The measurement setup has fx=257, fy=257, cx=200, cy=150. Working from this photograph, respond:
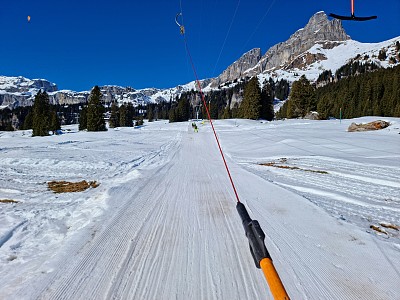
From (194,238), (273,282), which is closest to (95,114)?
(194,238)

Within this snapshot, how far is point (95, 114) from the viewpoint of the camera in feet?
148

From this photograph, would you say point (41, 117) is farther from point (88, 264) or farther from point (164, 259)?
point (164, 259)

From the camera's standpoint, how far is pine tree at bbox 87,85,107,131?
147 ft

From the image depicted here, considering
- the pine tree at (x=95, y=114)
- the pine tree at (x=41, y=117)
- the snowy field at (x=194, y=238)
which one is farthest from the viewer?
the pine tree at (x=95, y=114)

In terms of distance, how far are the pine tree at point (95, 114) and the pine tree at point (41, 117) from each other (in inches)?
291

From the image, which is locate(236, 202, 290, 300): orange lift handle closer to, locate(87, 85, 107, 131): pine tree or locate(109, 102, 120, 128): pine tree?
locate(87, 85, 107, 131): pine tree

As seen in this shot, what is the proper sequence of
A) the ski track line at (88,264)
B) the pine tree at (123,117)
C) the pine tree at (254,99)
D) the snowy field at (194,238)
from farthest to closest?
the pine tree at (123,117) → the pine tree at (254,99) → the snowy field at (194,238) → the ski track line at (88,264)

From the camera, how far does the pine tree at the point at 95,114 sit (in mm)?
44688

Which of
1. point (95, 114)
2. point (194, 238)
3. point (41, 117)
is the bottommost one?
point (194, 238)

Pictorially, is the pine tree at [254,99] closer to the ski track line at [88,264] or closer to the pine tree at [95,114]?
the pine tree at [95,114]

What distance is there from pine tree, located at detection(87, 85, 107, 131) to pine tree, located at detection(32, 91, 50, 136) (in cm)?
739

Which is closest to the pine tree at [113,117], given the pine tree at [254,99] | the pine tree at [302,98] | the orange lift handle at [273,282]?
the pine tree at [254,99]

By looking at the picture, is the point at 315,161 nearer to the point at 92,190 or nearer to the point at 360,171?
the point at 360,171

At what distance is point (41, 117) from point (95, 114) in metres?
10.5
